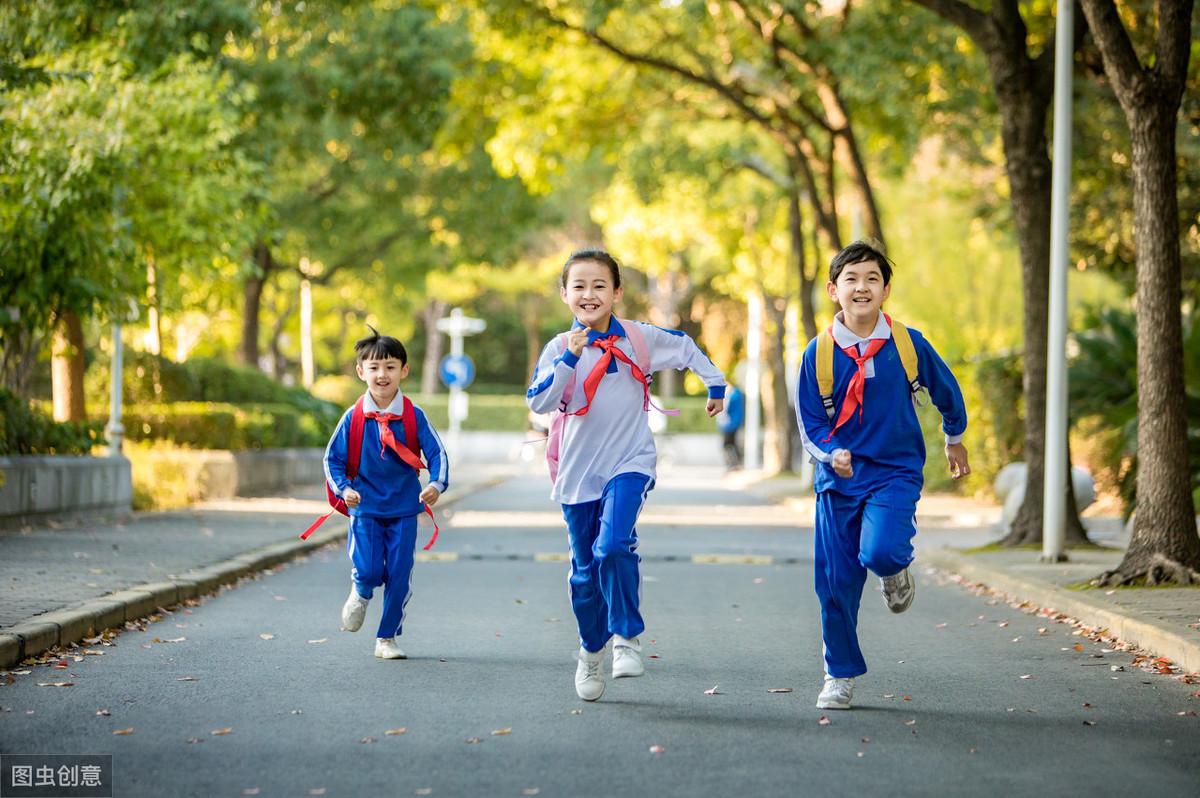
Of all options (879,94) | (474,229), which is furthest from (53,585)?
(474,229)

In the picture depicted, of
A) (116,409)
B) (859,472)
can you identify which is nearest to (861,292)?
(859,472)

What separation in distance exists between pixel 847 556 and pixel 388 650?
2.62m

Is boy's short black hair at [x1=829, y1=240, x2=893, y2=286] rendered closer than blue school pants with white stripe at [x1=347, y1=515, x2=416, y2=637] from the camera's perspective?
Yes

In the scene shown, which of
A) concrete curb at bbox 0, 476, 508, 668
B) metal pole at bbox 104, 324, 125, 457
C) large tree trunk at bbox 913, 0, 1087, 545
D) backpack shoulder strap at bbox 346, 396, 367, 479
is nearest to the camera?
concrete curb at bbox 0, 476, 508, 668

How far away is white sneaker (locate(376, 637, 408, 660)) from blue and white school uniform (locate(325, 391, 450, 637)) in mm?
32

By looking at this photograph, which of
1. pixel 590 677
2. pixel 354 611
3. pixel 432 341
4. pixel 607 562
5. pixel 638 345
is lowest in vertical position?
pixel 590 677

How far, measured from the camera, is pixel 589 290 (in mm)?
7355

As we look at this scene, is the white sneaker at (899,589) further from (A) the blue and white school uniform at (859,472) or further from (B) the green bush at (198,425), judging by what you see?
(B) the green bush at (198,425)

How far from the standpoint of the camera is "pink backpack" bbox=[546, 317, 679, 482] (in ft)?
24.3

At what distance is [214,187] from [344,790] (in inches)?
531

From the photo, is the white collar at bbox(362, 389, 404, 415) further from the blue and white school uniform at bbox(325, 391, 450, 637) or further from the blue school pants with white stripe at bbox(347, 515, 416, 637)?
the blue school pants with white stripe at bbox(347, 515, 416, 637)

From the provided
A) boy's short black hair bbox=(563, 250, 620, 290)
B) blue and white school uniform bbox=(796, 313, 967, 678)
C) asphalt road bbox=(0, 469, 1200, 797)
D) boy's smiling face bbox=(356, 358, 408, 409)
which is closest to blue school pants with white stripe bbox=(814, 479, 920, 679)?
blue and white school uniform bbox=(796, 313, 967, 678)

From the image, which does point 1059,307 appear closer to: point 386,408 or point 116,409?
point 386,408

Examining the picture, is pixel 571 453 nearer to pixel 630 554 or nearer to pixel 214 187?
pixel 630 554
